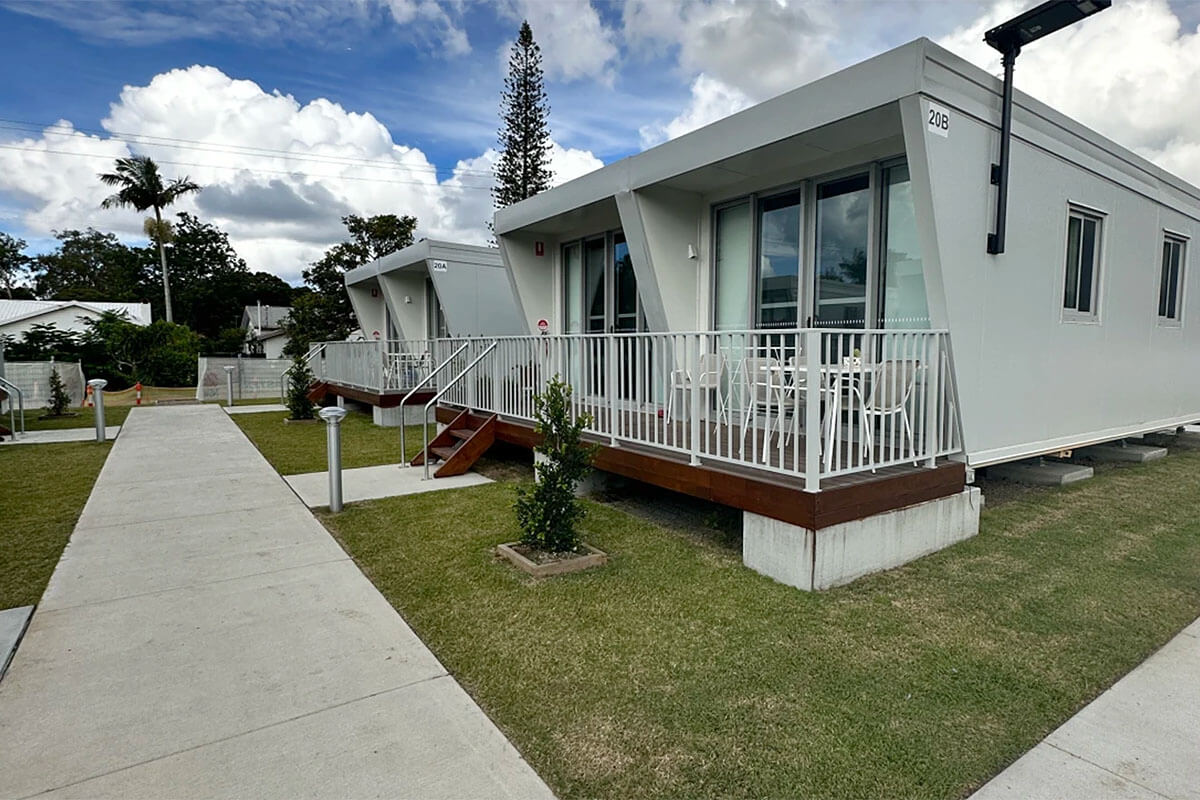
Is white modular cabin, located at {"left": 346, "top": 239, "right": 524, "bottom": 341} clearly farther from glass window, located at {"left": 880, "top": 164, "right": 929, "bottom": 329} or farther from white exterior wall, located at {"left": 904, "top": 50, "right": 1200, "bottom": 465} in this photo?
white exterior wall, located at {"left": 904, "top": 50, "right": 1200, "bottom": 465}

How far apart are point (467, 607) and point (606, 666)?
1.01m

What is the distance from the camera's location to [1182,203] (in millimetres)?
7465

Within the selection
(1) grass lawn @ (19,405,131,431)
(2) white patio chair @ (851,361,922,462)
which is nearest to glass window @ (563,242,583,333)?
(2) white patio chair @ (851,361,922,462)

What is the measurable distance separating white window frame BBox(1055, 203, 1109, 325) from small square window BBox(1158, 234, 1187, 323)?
216 cm

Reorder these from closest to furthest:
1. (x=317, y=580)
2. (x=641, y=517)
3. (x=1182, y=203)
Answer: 1. (x=317, y=580)
2. (x=641, y=517)
3. (x=1182, y=203)

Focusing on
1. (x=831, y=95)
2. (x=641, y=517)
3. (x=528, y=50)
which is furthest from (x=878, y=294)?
(x=528, y=50)

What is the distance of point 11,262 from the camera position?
146 ft

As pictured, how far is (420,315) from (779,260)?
9817 mm

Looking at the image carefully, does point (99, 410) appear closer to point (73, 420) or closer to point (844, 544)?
point (73, 420)

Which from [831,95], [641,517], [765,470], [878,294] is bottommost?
[641,517]

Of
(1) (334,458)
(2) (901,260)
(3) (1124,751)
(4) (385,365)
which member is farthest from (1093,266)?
(4) (385,365)

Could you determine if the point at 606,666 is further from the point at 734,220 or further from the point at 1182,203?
the point at 1182,203

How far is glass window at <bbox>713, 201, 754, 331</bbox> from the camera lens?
6641 millimetres

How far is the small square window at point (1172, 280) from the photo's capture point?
7.52 metres
